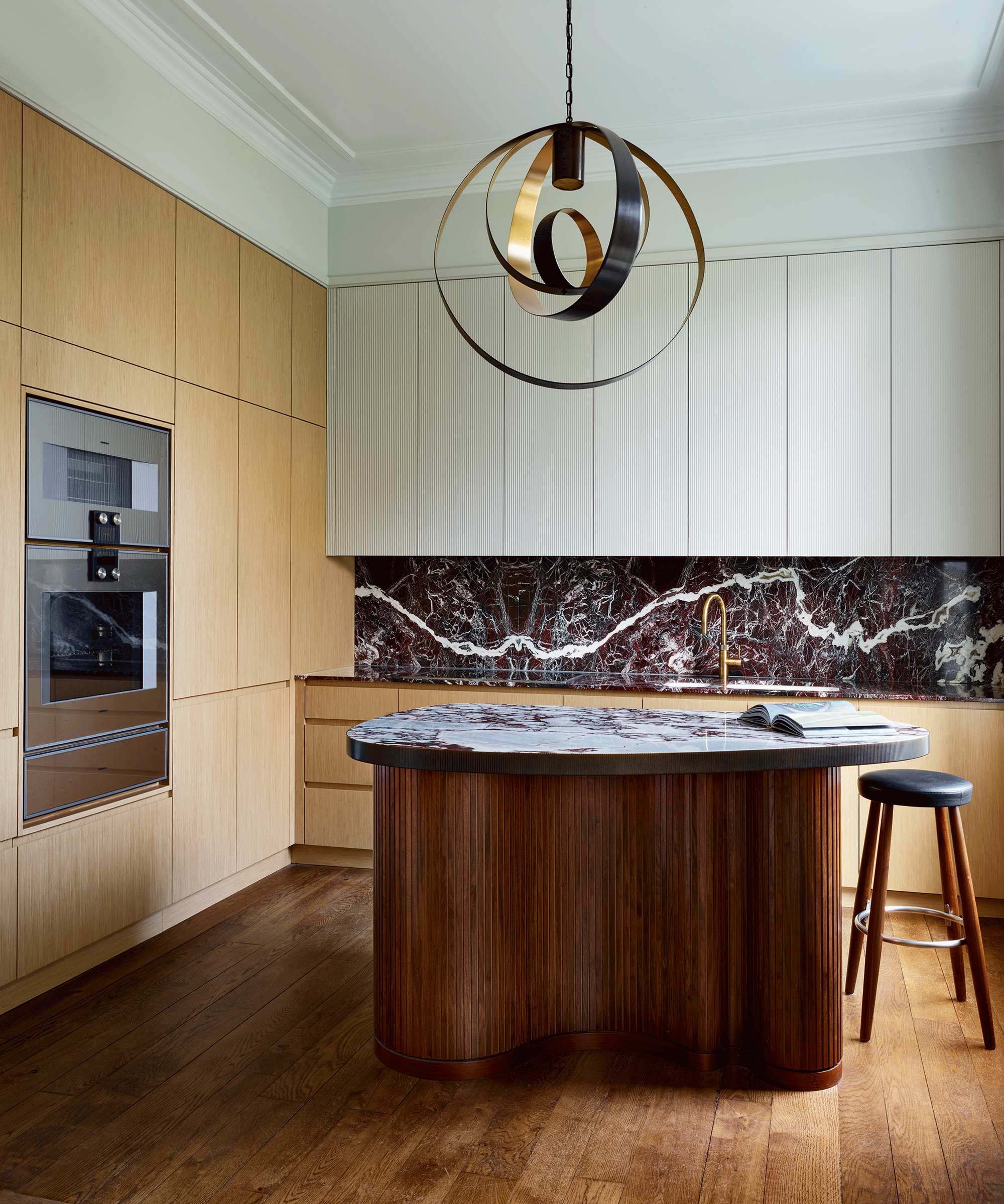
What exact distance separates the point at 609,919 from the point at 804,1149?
65 cm

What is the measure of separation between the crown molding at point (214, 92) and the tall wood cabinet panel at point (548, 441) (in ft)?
3.45

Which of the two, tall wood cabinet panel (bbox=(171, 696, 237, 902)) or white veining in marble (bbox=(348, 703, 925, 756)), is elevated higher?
white veining in marble (bbox=(348, 703, 925, 756))

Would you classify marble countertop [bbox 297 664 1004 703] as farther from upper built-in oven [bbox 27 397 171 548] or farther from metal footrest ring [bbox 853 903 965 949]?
upper built-in oven [bbox 27 397 171 548]

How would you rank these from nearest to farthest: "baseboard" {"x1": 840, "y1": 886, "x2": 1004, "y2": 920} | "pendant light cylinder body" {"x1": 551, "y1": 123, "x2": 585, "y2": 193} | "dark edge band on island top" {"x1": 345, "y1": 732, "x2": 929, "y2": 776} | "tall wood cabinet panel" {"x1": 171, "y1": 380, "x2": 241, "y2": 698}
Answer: "dark edge band on island top" {"x1": 345, "y1": 732, "x2": 929, "y2": 776} < "pendant light cylinder body" {"x1": 551, "y1": 123, "x2": 585, "y2": 193} < "tall wood cabinet panel" {"x1": 171, "y1": 380, "x2": 241, "y2": 698} < "baseboard" {"x1": 840, "y1": 886, "x2": 1004, "y2": 920}

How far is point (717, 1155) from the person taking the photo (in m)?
2.09

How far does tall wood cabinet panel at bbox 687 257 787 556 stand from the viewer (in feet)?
13.4

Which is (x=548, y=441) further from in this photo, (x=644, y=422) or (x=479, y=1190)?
(x=479, y=1190)

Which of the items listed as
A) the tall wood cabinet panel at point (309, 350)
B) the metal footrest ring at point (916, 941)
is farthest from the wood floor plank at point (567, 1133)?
the tall wood cabinet panel at point (309, 350)

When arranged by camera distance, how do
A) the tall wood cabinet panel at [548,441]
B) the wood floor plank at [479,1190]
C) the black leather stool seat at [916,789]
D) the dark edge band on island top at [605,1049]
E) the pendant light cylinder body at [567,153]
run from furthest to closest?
the tall wood cabinet panel at [548,441] → the black leather stool seat at [916,789] → the dark edge band on island top at [605,1049] → the pendant light cylinder body at [567,153] → the wood floor plank at [479,1190]

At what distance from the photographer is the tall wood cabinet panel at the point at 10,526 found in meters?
2.71

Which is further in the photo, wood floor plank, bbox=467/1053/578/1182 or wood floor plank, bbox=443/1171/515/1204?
wood floor plank, bbox=467/1053/578/1182

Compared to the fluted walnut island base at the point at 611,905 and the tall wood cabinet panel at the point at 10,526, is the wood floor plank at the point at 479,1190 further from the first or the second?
the tall wood cabinet panel at the point at 10,526

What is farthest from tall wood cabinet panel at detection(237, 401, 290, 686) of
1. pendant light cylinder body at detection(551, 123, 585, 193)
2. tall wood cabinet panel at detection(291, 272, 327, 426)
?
pendant light cylinder body at detection(551, 123, 585, 193)

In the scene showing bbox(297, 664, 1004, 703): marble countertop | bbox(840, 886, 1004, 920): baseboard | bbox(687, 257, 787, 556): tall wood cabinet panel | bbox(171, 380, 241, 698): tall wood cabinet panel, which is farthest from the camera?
bbox(687, 257, 787, 556): tall wood cabinet panel
